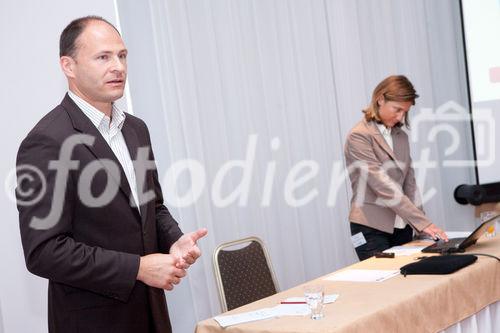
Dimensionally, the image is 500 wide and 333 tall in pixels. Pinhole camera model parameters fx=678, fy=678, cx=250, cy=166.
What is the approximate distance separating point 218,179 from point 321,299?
2151 mm

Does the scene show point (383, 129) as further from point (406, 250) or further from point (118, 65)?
point (118, 65)

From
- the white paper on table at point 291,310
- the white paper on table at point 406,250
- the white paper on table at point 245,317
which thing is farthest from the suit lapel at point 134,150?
the white paper on table at point 406,250

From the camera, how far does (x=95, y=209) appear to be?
1996 millimetres

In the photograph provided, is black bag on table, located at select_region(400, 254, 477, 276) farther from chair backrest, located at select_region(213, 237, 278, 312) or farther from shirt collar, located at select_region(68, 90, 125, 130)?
shirt collar, located at select_region(68, 90, 125, 130)

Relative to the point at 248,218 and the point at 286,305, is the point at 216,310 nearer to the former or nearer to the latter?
the point at 248,218

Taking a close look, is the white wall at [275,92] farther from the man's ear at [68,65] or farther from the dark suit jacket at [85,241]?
the dark suit jacket at [85,241]

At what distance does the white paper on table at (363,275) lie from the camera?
282 centimetres

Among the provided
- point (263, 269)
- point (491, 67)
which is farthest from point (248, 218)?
point (491, 67)

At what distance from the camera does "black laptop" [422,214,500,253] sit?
316 cm

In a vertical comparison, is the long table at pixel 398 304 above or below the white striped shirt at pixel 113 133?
below

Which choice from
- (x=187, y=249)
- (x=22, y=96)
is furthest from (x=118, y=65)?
(x=22, y=96)

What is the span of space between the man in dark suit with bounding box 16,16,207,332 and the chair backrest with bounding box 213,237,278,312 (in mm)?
945

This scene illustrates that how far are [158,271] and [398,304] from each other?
0.92m

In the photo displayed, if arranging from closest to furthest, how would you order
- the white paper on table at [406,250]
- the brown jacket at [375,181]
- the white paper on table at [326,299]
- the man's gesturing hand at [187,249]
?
the man's gesturing hand at [187,249] < the white paper on table at [326,299] < the white paper on table at [406,250] < the brown jacket at [375,181]
